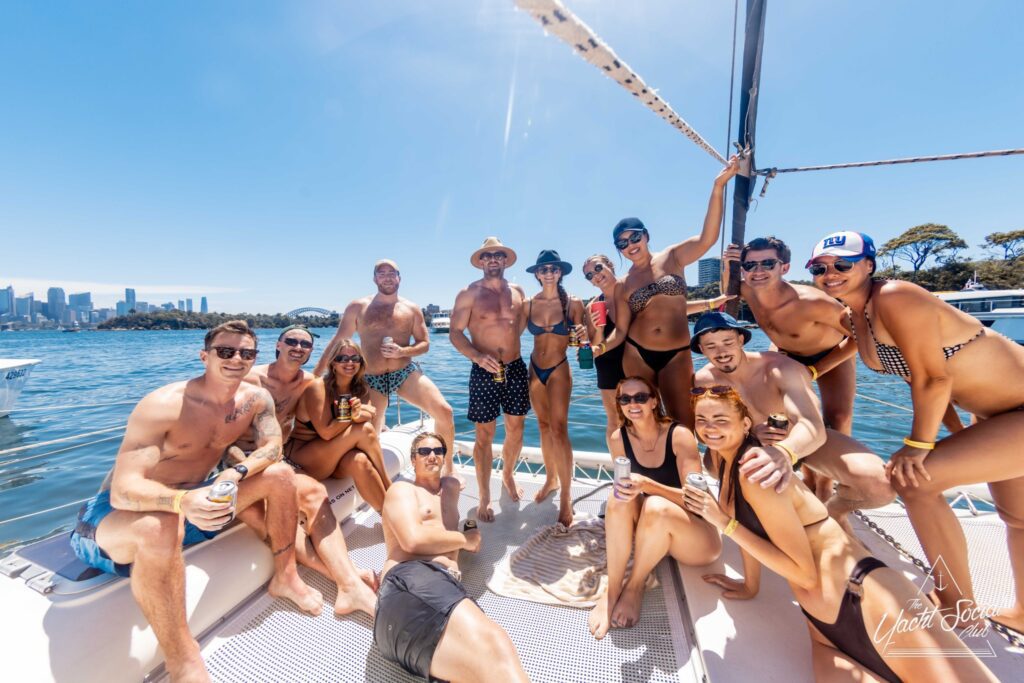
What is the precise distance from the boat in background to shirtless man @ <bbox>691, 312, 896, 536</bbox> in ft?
47.4

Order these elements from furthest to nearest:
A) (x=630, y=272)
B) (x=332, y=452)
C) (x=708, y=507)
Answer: (x=630, y=272) < (x=332, y=452) < (x=708, y=507)

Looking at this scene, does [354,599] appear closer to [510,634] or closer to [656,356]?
[510,634]

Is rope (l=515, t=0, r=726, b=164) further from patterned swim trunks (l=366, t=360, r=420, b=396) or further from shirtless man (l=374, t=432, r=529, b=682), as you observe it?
patterned swim trunks (l=366, t=360, r=420, b=396)

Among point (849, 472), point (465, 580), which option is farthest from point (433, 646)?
point (849, 472)

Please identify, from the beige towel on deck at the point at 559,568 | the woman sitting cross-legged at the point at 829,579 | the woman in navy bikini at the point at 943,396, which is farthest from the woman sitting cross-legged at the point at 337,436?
the woman in navy bikini at the point at 943,396

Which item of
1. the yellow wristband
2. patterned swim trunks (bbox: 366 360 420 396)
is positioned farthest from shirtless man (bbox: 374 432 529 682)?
patterned swim trunks (bbox: 366 360 420 396)

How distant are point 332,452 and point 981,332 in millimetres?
4021

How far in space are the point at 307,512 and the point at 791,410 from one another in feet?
10.2

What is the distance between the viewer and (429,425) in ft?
17.6

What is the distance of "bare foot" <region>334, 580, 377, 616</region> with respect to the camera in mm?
2131

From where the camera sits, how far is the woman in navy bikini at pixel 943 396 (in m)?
1.72

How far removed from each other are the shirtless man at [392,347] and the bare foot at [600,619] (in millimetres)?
1912

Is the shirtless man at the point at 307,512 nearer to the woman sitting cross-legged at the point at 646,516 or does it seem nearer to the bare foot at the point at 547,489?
the woman sitting cross-legged at the point at 646,516

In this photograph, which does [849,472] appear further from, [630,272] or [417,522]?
[417,522]
